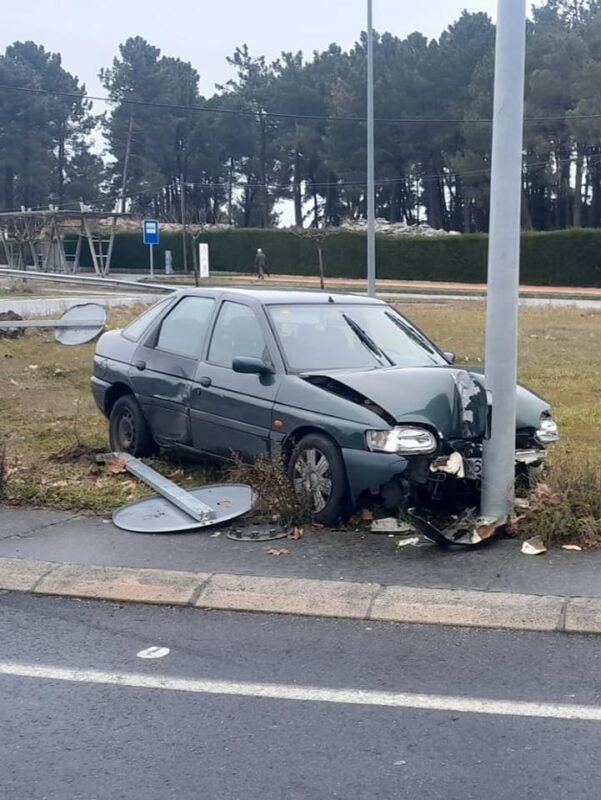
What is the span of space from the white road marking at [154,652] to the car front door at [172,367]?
3178mm

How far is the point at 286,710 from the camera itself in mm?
3990

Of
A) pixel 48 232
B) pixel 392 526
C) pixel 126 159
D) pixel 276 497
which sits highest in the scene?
pixel 126 159

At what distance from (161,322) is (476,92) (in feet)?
182

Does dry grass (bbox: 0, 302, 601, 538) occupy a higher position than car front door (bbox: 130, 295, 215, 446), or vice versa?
car front door (bbox: 130, 295, 215, 446)

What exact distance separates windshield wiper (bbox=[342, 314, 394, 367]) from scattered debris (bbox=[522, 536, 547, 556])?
1.91m

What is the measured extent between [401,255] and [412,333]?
45086 millimetres

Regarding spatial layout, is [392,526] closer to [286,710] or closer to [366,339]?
[366,339]

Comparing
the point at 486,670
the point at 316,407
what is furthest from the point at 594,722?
the point at 316,407

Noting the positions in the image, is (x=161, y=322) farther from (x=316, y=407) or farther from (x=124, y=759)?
(x=124, y=759)

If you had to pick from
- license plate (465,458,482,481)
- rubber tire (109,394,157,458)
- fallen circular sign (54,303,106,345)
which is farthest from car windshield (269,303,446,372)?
fallen circular sign (54,303,106,345)

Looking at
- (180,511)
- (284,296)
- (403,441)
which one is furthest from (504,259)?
(180,511)

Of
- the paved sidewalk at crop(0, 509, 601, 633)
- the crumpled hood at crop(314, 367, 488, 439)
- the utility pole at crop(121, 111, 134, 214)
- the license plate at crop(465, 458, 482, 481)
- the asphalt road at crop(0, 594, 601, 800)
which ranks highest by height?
the utility pole at crop(121, 111, 134, 214)

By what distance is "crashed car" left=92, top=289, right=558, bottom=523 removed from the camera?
6.20 meters

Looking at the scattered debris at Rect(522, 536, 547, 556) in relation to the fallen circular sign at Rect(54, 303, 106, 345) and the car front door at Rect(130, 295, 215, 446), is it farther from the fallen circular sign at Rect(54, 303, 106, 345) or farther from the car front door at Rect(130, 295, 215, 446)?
the fallen circular sign at Rect(54, 303, 106, 345)
